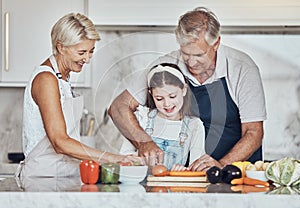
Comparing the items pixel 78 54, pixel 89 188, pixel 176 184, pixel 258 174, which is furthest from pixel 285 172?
pixel 78 54

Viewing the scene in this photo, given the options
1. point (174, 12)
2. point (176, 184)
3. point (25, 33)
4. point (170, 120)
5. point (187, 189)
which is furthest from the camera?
point (25, 33)

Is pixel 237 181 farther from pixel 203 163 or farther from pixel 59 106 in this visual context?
pixel 59 106

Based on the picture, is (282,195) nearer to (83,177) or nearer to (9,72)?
(83,177)

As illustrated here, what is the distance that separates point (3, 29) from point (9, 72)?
0.22 metres

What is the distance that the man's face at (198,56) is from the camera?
2158 millimetres

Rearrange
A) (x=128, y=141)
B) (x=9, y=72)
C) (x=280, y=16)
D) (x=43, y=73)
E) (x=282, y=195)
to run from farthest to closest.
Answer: (x=9, y=72) → (x=280, y=16) → (x=43, y=73) → (x=128, y=141) → (x=282, y=195)

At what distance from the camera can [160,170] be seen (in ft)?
6.53

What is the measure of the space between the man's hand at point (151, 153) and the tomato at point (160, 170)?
0.07ft

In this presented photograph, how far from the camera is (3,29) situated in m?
3.48

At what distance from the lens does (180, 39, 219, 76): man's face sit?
216cm

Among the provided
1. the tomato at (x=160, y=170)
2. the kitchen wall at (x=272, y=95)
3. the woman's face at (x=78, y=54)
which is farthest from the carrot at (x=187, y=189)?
the kitchen wall at (x=272, y=95)

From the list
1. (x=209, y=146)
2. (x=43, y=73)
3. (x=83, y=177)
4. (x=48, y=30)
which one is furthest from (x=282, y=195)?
(x=48, y=30)

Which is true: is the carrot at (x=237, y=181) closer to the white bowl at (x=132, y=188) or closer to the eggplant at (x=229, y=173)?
the eggplant at (x=229, y=173)

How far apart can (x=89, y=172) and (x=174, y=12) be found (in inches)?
59.7
